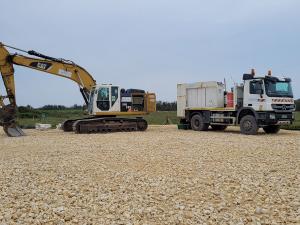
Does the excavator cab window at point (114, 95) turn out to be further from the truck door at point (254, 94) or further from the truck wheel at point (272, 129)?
the truck wheel at point (272, 129)

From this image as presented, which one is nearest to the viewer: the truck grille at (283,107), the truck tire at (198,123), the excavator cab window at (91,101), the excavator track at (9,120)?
the truck grille at (283,107)

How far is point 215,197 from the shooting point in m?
7.49

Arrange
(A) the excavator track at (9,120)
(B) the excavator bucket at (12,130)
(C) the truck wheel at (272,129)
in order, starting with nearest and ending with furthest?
(A) the excavator track at (9,120)
(B) the excavator bucket at (12,130)
(C) the truck wheel at (272,129)

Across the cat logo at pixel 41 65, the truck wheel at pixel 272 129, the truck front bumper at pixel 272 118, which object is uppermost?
the cat logo at pixel 41 65

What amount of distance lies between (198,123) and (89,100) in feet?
20.0

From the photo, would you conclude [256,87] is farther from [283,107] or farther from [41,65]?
[41,65]

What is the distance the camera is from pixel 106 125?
21.6m

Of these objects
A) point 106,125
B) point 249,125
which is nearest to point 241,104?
point 249,125

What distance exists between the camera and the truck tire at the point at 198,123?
22.7 m

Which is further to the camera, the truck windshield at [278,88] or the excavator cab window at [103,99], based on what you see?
the excavator cab window at [103,99]

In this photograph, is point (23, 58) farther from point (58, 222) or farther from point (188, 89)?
point (58, 222)

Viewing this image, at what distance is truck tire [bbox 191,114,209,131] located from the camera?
2266 cm

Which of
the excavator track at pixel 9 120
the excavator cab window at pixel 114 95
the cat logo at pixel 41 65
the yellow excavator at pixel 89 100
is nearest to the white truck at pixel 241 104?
the yellow excavator at pixel 89 100

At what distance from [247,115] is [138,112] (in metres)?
5.89
